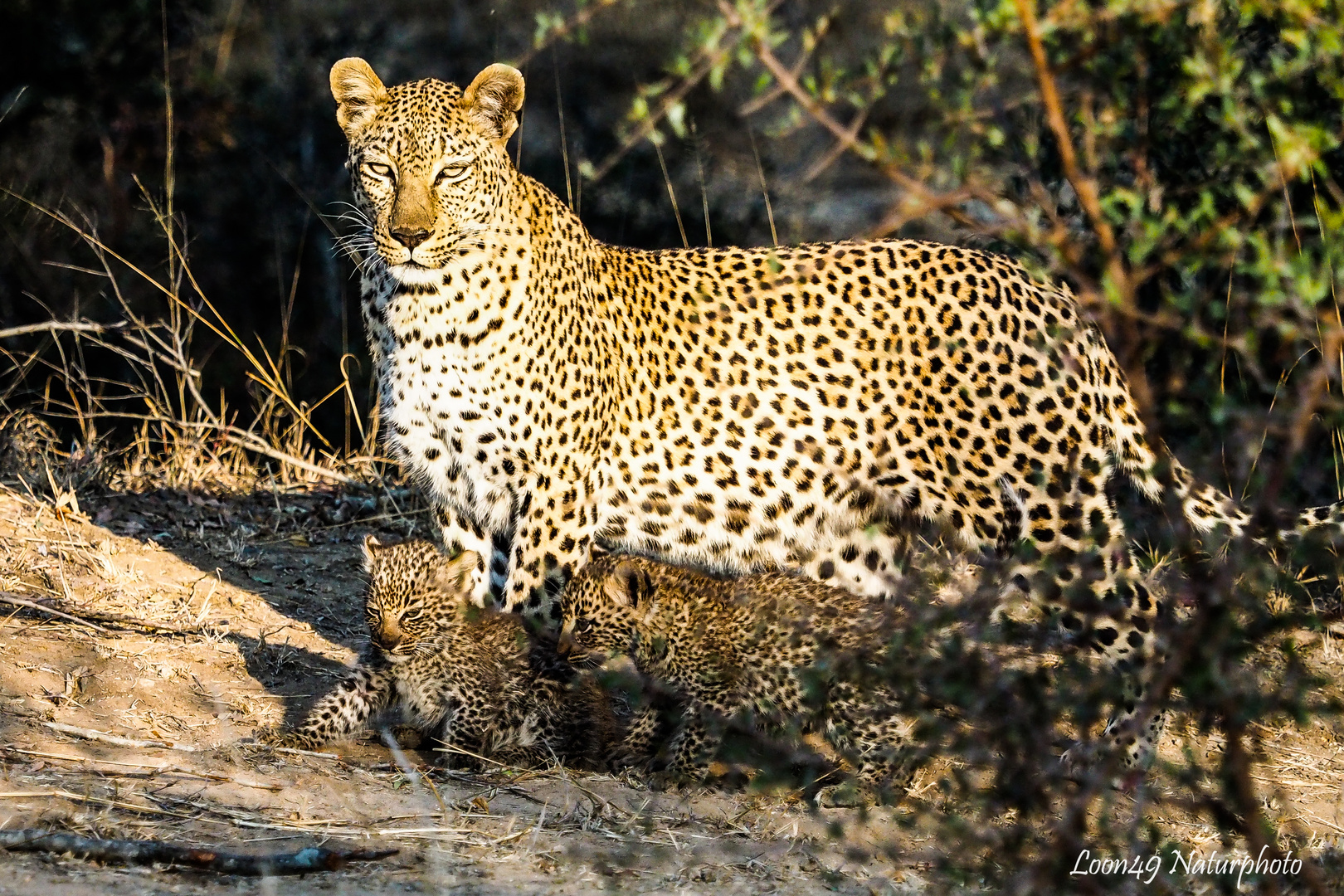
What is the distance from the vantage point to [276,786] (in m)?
5.05

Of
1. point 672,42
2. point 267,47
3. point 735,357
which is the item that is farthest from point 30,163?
point 735,357

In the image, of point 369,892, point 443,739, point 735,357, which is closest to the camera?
point 369,892

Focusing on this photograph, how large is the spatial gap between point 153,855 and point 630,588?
6.89 ft

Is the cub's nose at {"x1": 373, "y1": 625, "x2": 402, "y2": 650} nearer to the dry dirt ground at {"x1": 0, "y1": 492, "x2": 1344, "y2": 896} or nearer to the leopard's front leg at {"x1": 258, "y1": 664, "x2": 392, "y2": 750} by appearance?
the leopard's front leg at {"x1": 258, "y1": 664, "x2": 392, "y2": 750}

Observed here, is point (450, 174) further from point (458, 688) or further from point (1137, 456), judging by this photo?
point (1137, 456)

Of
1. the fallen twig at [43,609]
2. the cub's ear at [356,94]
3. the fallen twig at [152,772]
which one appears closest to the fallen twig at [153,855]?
the fallen twig at [152,772]

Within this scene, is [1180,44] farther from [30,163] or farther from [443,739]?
[30,163]

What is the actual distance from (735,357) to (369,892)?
303 centimetres

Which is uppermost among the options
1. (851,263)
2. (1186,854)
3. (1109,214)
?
(1109,214)

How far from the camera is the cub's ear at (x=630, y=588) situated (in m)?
5.91

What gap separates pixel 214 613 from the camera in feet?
22.8

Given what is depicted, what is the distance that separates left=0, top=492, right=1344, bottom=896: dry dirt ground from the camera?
4.57m

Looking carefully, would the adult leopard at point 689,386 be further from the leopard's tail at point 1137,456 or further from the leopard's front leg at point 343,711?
the leopard's front leg at point 343,711

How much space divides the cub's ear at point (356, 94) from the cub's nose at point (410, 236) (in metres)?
0.64
